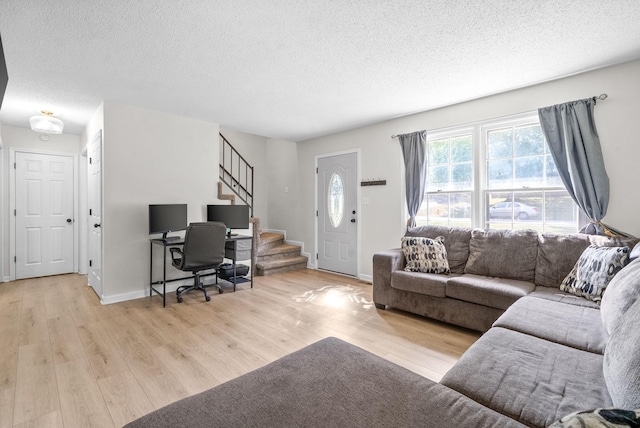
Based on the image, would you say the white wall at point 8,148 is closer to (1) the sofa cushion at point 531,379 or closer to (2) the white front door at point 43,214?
(2) the white front door at point 43,214

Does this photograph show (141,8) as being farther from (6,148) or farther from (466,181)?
(6,148)

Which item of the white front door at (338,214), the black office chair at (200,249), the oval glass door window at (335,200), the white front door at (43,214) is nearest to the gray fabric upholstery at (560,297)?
the white front door at (338,214)

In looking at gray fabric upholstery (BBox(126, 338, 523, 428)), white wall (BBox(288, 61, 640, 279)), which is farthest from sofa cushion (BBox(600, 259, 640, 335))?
white wall (BBox(288, 61, 640, 279))

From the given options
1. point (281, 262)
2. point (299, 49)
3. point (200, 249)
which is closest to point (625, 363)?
point (299, 49)

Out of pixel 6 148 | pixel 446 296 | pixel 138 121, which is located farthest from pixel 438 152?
pixel 6 148

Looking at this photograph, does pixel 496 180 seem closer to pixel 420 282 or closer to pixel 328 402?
pixel 420 282

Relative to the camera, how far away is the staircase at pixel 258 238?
16.5ft

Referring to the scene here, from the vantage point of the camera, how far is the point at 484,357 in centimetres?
138

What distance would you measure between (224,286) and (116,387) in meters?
2.38

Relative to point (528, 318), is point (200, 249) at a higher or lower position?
higher

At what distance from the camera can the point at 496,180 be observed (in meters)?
3.38

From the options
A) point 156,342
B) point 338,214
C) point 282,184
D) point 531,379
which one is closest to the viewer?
point 531,379

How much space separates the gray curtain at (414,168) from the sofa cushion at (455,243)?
52cm

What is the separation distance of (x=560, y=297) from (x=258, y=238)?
4.05m
